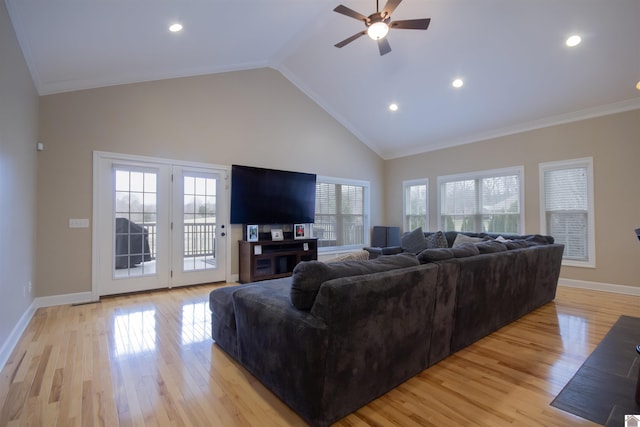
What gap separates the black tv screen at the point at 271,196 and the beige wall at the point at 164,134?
0.72 feet

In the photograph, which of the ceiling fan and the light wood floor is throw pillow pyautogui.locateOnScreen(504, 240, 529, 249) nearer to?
the light wood floor

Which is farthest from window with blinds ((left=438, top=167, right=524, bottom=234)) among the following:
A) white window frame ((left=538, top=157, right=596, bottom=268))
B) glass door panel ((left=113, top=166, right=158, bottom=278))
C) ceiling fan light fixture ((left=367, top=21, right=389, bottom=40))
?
glass door panel ((left=113, top=166, right=158, bottom=278))

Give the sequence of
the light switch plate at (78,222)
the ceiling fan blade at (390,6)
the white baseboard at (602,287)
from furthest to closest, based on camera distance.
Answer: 1. the white baseboard at (602,287)
2. the light switch plate at (78,222)
3. the ceiling fan blade at (390,6)

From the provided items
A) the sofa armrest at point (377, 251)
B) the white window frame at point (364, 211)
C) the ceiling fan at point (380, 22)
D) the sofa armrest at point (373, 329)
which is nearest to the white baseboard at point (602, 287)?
the sofa armrest at point (377, 251)

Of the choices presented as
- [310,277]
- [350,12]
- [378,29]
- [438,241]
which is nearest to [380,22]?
[378,29]

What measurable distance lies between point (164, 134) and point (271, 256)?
266 cm

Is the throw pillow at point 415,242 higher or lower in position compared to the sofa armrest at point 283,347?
higher

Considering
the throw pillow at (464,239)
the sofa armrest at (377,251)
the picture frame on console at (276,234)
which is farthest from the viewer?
the picture frame on console at (276,234)

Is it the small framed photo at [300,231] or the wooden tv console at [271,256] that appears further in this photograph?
the small framed photo at [300,231]

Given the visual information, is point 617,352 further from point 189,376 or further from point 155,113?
point 155,113

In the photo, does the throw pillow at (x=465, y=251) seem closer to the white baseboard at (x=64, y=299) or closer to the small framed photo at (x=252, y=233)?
the small framed photo at (x=252, y=233)

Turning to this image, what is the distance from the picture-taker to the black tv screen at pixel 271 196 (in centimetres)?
527

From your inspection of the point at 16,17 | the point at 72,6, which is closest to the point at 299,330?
the point at 72,6

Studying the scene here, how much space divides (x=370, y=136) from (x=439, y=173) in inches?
75.2
